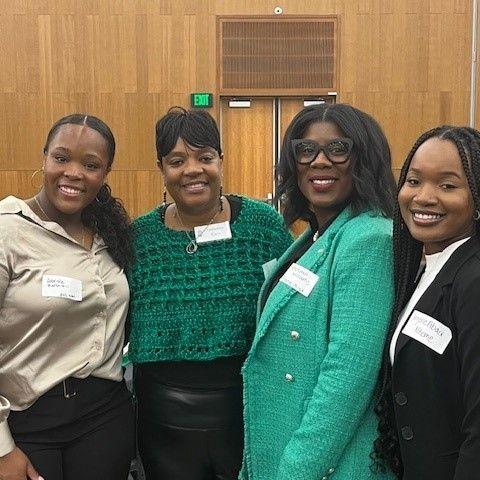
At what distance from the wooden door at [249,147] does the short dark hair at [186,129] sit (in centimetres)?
590

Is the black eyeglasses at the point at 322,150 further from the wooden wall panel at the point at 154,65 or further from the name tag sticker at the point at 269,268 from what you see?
the wooden wall panel at the point at 154,65

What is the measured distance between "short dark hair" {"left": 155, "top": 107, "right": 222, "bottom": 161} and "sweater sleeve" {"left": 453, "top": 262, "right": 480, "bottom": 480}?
3.34 ft

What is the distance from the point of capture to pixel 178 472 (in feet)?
5.75

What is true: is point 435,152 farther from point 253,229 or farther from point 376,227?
point 253,229

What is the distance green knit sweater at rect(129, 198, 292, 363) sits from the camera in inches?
67.6

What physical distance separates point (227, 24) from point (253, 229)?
6175 mm

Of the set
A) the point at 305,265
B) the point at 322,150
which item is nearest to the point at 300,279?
the point at 305,265

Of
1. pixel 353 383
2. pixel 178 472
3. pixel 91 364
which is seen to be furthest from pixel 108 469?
pixel 353 383

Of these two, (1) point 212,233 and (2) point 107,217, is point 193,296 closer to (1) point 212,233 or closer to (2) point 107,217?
(1) point 212,233

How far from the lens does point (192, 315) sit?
1.74m

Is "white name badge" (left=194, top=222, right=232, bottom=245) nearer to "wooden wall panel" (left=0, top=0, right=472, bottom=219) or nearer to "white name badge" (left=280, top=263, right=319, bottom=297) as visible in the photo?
"white name badge" (left=280, top=263, right=319, bottom=297)

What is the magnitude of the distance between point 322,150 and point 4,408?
3.68 ft

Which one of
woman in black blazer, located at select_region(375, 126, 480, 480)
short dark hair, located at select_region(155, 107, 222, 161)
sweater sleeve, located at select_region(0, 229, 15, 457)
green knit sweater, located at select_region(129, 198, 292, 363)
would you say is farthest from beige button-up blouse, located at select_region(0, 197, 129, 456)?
woman in black blazer, located at select_region(375, 126, 480, 480)

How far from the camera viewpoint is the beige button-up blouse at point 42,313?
1544 millimetres
